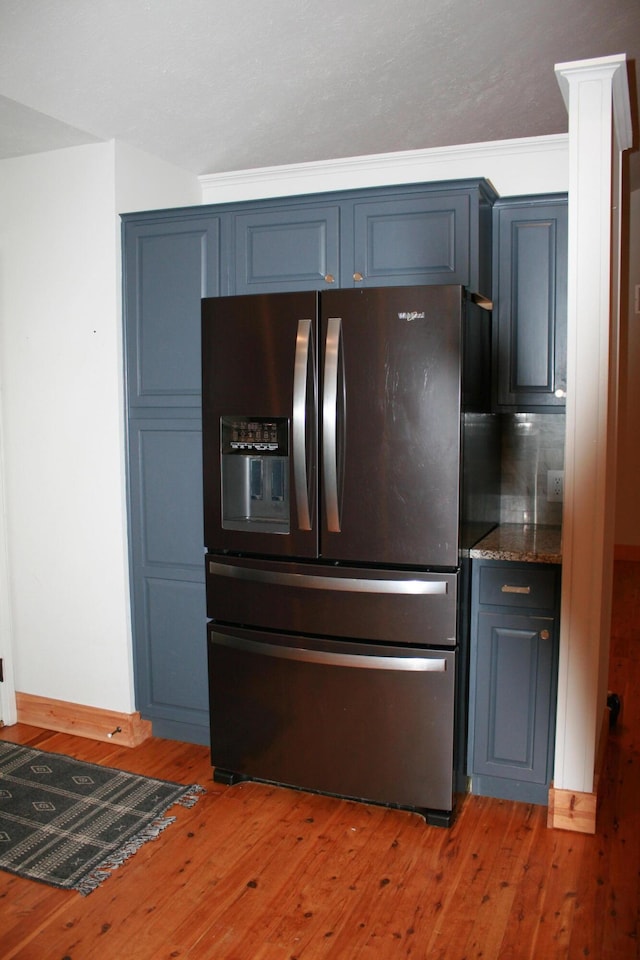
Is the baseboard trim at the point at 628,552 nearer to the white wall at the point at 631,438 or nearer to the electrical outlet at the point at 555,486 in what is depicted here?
the white wall at the point at 631,438

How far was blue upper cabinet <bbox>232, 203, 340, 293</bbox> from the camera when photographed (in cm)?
300

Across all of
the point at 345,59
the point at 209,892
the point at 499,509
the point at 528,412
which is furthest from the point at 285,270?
the point at 209,892

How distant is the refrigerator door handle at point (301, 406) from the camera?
2639mm

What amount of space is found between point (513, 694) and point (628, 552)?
4.11m

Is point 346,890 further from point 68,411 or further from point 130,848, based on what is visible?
point 68,411

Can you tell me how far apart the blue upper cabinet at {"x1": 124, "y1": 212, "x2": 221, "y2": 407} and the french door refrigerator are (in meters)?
0.34

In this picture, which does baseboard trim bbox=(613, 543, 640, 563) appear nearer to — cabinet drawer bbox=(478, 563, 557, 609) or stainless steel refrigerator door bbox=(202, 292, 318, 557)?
cabinet drawer bbox=(478, 563, 557, 609)

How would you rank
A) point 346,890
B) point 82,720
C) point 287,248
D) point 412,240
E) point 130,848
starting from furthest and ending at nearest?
1. point 82,720
2. point 287,248
3. point 412,240
4. point 130,848
5. point 346,890

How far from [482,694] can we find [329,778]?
1.96 ft

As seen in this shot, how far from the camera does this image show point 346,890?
2336mm

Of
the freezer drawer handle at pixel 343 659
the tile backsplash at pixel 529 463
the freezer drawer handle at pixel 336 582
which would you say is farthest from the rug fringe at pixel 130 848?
the tile backsplash at pixel 529 463

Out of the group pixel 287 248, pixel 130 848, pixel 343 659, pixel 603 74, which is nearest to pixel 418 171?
pixel 287 248

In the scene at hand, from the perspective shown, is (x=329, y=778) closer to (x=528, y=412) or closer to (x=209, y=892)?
(x=209, y=892)

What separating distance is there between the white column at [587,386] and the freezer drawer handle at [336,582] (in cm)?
43
